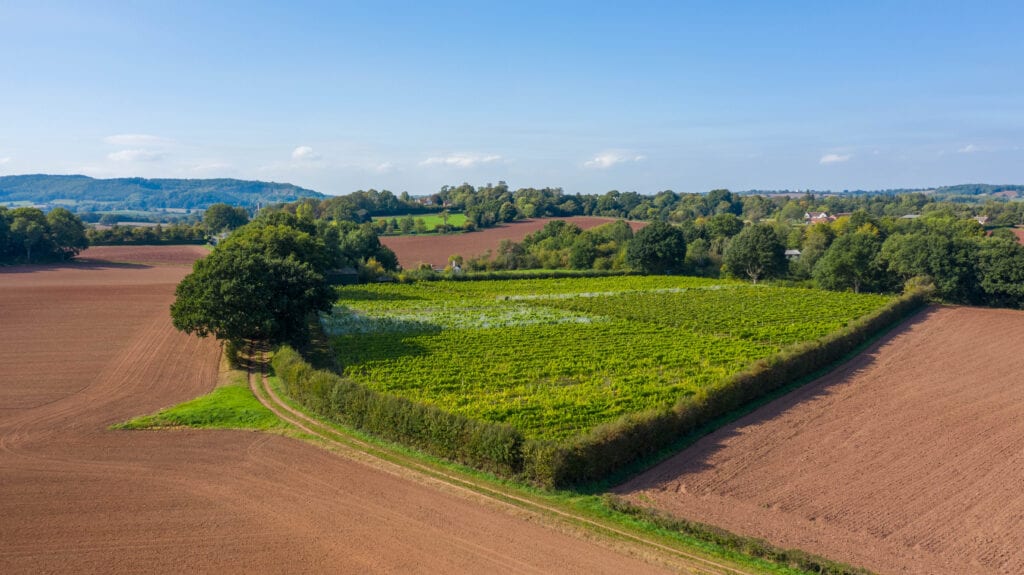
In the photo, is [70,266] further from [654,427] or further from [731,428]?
[731,428]

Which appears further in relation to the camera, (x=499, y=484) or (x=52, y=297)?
(x=52, y=297)

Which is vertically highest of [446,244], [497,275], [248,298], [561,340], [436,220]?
[436,220]

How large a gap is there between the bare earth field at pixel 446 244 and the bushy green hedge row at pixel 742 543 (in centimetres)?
7842

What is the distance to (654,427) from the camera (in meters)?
24.2

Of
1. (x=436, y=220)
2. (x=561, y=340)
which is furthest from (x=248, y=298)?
(x=436, y=220)

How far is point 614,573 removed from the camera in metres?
16.6

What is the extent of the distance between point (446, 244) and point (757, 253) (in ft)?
189

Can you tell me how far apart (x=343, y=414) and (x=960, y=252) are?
67.9m

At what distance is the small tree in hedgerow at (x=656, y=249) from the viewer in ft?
284

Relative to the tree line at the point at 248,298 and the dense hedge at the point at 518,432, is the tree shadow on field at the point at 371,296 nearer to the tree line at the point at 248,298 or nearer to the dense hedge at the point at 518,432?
the tree line at the point at 248,298

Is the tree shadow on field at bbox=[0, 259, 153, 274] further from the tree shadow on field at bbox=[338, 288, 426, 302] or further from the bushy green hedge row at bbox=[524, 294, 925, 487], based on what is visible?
the bushy green hedge row at bbox=[524, 294, 925, 487]

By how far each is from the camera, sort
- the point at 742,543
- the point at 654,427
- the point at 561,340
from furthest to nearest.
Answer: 1. the point at 561,340
2. the point at 654,427
3. the point at 742,543

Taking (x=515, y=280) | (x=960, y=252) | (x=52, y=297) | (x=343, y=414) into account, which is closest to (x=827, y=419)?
(x=343, y=414)

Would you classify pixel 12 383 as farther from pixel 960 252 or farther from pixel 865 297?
pixel 960 252
